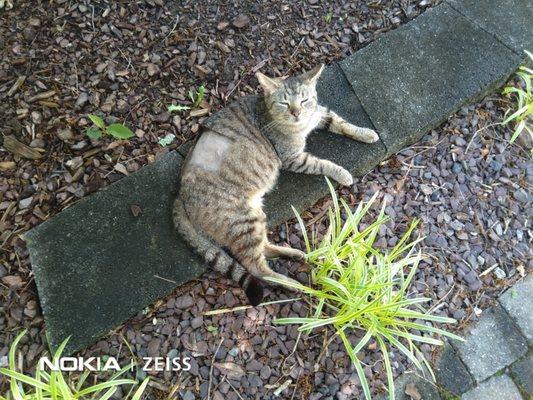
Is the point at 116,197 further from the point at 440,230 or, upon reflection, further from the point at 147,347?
the point at 440,230

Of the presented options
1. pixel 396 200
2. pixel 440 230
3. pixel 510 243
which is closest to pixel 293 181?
pixel 396 200

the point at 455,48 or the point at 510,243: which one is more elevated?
the point at 455,48

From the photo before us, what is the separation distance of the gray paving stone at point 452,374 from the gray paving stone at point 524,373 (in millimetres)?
280

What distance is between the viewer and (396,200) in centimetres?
273

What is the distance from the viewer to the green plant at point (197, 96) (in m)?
2.86

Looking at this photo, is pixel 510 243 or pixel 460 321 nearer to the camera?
pixel 460 321

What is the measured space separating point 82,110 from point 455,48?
261cm

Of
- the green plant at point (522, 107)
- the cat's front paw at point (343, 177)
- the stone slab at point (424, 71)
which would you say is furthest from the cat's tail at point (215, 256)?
the green plant at point (522, 107)

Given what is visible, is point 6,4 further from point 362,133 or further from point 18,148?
point 362,133

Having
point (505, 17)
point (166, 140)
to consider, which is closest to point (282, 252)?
A: point (166, 140)

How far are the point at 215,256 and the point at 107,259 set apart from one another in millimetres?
622

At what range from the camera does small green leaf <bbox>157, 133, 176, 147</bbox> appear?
277 centimetres

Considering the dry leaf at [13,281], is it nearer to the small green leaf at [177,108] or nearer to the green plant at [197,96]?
the small green leaf at [177,108]

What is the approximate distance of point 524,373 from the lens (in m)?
2.39
